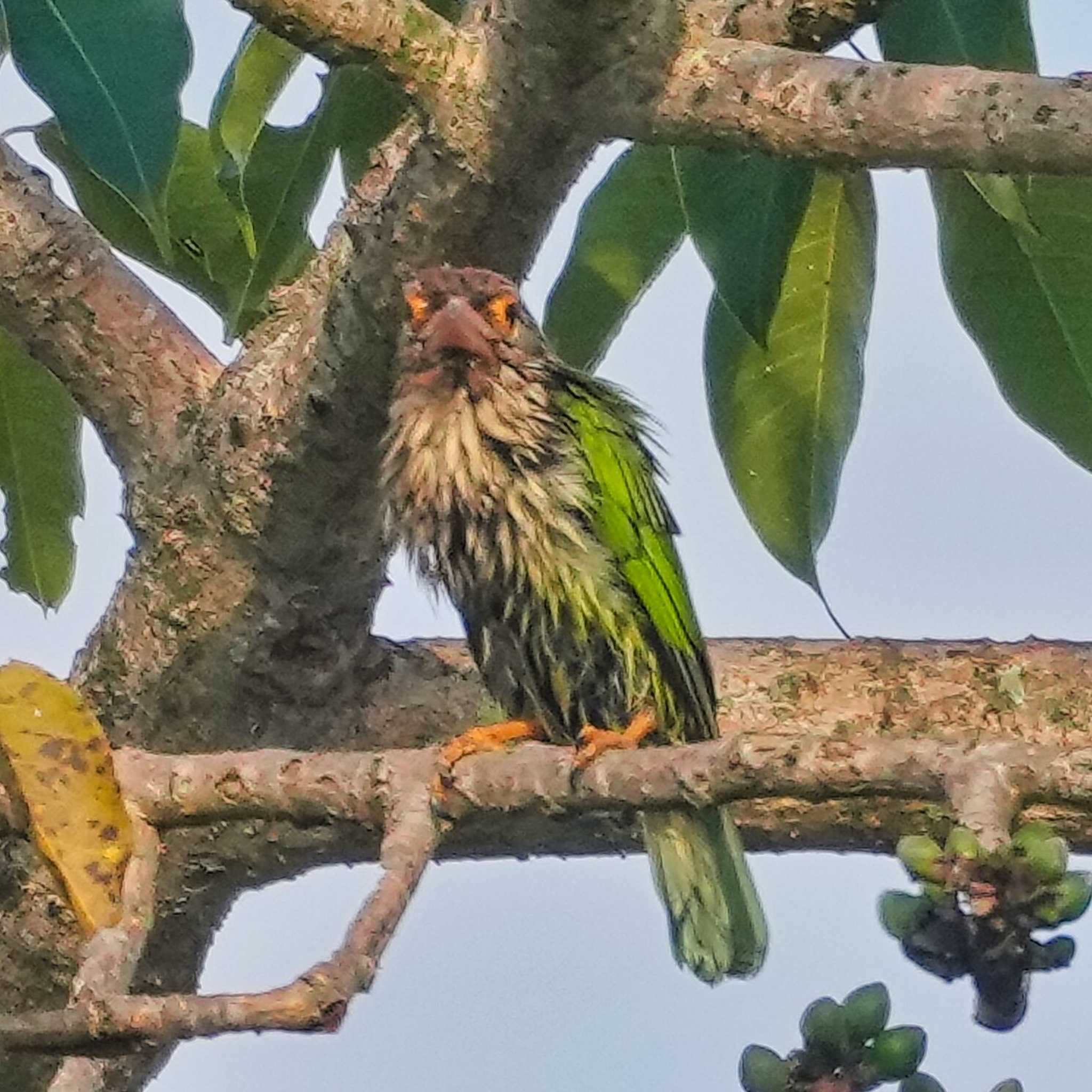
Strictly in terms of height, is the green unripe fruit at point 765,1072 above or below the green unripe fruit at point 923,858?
below

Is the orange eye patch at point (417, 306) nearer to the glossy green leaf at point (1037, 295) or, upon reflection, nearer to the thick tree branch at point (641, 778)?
the thick tree branch at point (641, 778)

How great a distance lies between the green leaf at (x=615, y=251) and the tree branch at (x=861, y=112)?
2.79ft

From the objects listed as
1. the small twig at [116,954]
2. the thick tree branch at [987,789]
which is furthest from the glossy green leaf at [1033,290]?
the small twig at [116,954]

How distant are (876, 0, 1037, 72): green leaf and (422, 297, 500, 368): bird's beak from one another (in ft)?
2.22

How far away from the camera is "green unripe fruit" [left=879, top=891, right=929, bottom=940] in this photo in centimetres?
136

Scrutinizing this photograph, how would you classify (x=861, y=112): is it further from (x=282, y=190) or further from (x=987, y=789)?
(x=282, y=190)

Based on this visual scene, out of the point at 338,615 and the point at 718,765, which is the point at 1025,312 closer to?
the point at 338,615

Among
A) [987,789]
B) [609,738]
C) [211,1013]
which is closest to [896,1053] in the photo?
[987,789]

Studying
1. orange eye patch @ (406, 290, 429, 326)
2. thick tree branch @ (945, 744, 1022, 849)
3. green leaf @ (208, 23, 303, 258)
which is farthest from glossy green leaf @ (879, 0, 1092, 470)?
thick tree branch @ (945, 744, 1022, 849)

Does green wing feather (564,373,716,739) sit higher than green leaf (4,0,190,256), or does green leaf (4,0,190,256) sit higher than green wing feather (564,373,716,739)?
green wing feather (564,373,716,739)

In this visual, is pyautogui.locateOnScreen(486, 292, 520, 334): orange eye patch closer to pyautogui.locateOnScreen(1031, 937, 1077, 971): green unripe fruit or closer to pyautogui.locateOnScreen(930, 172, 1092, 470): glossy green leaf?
pyautogui.locateOnScreen(930, 172, 1092, 470): glossy green leaf

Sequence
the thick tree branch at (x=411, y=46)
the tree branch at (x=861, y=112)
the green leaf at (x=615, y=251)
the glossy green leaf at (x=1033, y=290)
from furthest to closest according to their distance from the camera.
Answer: the green leaf at (x=615, y=251) < the glossy green leaf at (x=1033, y=290) < the thick tree branch at (x=411, y=46) < the tree branch at (x=861, y=112)

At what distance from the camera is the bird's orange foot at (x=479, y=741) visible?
1993 mm

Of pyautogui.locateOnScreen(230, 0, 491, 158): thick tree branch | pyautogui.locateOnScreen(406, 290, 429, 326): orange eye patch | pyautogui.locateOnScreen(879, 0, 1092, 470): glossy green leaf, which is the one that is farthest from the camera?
pyautogui.locateOnScreen(879, 0, 1092, 470): glossy green leaf
